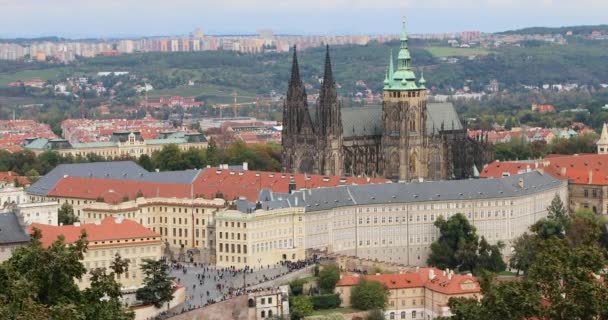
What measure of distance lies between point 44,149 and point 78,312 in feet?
407

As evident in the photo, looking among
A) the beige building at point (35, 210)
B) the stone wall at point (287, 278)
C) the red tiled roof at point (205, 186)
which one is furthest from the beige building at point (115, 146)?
the stone wall at point (287, 278)

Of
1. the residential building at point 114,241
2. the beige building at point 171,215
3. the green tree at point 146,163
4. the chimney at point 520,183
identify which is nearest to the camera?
the residential building at point 114,241

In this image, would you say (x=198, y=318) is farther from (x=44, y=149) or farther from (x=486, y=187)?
(x=44, y=149)

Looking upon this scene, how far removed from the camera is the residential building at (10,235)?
330 feet

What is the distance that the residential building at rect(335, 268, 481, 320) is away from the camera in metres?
98.6

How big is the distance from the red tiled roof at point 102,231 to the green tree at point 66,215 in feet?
32.7

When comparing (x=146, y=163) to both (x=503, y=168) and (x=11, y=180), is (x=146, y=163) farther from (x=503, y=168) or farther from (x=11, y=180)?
(x=503, y=168)

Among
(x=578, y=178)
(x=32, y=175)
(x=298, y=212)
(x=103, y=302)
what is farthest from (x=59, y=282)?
(x=32, y=175)

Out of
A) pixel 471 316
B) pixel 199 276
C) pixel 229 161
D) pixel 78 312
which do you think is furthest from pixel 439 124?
pixel 78 312

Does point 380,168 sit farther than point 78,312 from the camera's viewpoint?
Yes

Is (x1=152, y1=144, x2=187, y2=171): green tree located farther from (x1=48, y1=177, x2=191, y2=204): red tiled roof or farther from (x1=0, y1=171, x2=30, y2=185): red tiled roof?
(x1=48, y1=177, x2=191, y2=204): red tiled roof

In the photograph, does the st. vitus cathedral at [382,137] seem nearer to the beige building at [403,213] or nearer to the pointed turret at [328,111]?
the pointed turret at [328,111]

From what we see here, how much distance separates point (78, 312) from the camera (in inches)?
2576

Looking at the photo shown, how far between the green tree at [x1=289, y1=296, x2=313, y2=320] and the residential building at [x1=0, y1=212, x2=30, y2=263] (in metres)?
15.8
